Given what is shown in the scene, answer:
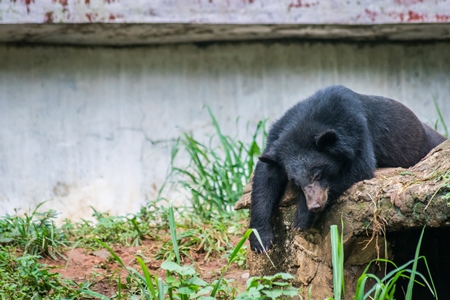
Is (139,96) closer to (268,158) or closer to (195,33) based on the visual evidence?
(195,33)

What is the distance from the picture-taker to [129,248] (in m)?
6.45

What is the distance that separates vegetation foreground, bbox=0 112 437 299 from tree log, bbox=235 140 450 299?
0.42ft

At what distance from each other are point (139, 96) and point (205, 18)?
132 cm

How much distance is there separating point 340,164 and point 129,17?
339 centimetres

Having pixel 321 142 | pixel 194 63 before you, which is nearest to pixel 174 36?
pixel 194 63

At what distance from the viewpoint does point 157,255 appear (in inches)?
245

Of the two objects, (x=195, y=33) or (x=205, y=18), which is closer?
(x=205, y=18)

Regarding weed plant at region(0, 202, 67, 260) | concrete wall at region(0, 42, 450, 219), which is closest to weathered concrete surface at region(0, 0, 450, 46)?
concrete wall at region(0, 42, 450, 219)

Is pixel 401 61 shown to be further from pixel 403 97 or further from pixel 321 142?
pixel 321 142

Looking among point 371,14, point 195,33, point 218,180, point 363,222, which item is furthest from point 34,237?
point 371,14

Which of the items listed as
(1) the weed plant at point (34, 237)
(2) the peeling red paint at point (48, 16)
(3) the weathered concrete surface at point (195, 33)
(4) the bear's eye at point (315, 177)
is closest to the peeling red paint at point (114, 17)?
(3) the weathered concrete surface at point (195, 33)

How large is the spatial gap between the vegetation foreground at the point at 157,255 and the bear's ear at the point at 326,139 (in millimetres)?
842

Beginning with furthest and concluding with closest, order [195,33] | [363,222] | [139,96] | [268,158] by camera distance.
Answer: [139,96] → [195,33] → [268,158] → [363,222]

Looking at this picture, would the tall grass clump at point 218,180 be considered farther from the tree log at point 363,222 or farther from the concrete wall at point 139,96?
the tree log at point 363,222
